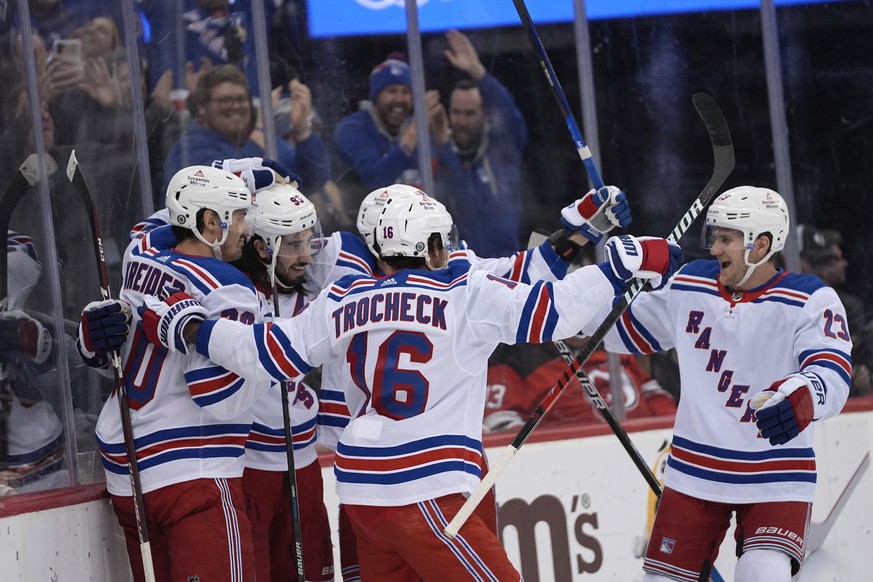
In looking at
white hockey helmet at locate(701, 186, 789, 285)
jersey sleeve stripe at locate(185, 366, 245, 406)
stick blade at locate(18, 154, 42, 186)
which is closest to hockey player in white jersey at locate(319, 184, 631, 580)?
white hockey helmet at locate(701, 186, 789, 285)

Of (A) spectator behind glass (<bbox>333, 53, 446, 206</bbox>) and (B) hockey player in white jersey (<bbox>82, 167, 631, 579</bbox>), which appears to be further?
(A) spectator behind glass (<bbox>333, 53, 446, 206</bbox>)

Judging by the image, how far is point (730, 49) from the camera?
5.02m

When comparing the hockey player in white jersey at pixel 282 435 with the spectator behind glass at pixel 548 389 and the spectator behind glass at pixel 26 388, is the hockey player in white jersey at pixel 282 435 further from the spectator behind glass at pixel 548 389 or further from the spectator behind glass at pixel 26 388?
the spectator behind glass at pixel 548 389

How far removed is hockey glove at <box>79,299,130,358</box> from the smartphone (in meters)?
1.09

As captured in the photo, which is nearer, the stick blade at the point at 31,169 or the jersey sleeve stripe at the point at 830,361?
the jersey sleeve stripe at the point at 830,361

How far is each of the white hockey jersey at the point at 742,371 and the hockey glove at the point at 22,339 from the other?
1.66 metres

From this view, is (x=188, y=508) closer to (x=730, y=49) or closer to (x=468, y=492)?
(x=468, y=492)

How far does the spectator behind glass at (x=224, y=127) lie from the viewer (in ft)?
15.2

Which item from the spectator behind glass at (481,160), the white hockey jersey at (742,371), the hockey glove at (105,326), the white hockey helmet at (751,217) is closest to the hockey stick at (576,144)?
the white hockey jersey at (742,371)

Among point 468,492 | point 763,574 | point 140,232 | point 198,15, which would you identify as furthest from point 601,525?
point 198,15

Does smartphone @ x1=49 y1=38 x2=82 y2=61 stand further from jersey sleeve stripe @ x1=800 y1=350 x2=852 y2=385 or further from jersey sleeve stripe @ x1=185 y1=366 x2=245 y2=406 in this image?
jersey sleeve stripe @ x1=800 y1=350 x2=852 y2=385

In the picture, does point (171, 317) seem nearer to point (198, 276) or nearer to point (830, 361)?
point (198, 276)

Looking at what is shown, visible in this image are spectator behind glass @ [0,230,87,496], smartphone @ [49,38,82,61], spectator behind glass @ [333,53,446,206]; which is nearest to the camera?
spectator behind glass @ [0,230,87,496]

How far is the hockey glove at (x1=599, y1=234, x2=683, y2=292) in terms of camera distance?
2.81 metres
